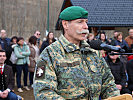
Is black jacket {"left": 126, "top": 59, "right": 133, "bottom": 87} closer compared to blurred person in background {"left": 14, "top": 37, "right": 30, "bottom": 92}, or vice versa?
black jacket {"left": 126, "top": 59, "right": 133, "bottom": 87}

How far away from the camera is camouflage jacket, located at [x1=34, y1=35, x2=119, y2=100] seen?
1991 millimetres

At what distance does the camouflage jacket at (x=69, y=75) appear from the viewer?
1.99m

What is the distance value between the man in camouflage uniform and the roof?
694cm

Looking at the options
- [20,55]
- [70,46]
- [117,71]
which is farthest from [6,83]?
[70,46]

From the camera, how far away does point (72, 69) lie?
2.09 metres

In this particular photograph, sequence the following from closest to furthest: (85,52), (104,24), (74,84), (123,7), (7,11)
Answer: (74,84), (85,52), (104,24), (123,7), (7,11)

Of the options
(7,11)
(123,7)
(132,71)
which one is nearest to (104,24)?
(123,7)

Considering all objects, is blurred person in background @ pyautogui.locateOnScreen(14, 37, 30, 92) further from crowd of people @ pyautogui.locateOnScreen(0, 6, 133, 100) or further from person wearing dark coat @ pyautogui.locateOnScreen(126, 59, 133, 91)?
crowd of people @ pyautogui.locateOnScreen(0, 6, 133, 100)

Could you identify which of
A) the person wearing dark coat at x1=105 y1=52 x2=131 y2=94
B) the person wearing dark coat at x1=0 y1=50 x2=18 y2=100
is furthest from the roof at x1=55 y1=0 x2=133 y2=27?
the person wearing dark coat at x1=0 y1=50 x2=18 y2=100

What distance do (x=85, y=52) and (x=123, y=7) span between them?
27.8 feet

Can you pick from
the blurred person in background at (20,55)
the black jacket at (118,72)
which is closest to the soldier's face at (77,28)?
the black jacket at (118,72)

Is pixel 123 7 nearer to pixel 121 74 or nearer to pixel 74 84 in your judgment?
pixel 121 74

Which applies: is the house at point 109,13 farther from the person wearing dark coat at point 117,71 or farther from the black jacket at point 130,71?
the black jacket at point 130,71

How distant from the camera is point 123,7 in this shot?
10.3 meters
